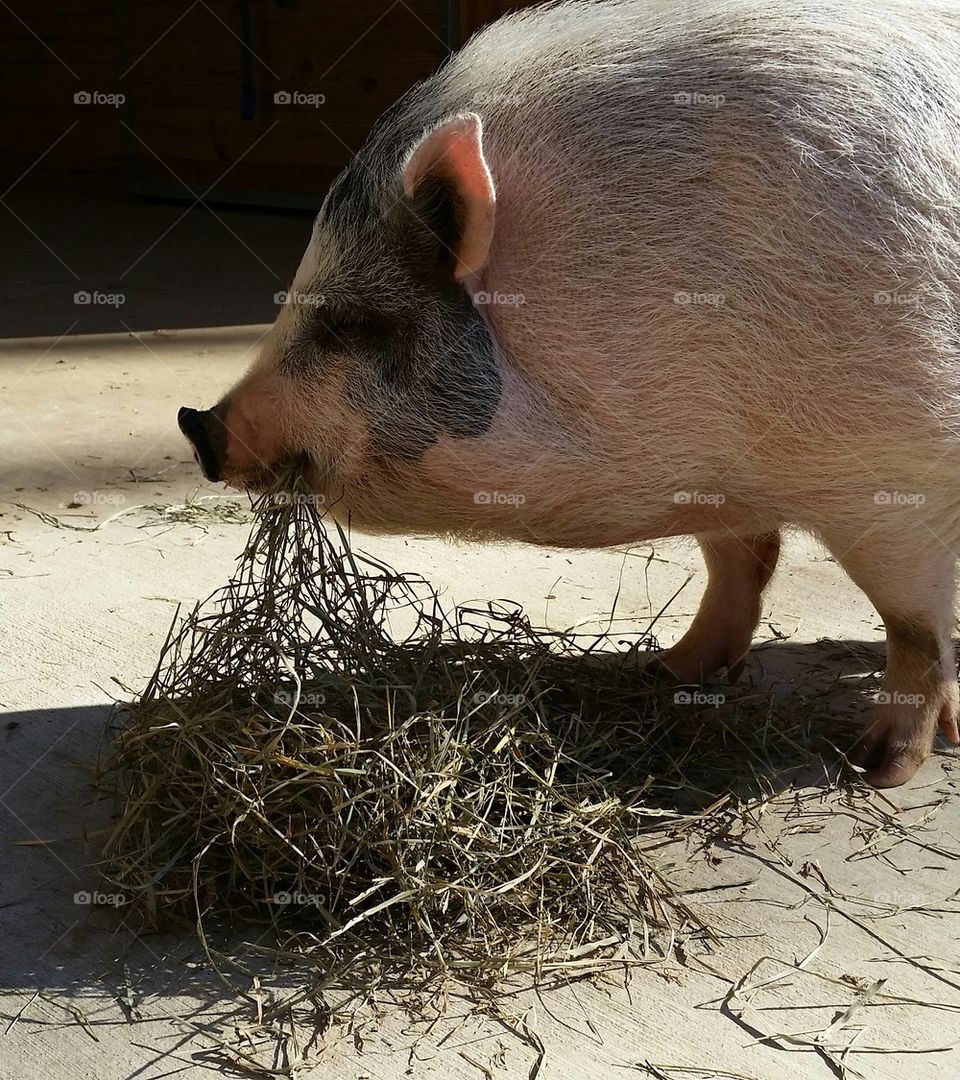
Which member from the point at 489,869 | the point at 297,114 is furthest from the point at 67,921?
the point at 297,114

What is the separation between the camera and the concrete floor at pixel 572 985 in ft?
6.09

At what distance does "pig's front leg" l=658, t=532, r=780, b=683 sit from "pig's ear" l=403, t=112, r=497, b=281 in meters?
0.93

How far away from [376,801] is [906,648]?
3.54 ft

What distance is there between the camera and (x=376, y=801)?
2156mm

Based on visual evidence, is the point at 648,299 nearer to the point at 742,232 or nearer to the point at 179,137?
the point at 742,232

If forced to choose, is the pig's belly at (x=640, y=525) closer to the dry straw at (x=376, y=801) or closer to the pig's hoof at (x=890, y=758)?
the dry straw at (x=376, y=801)

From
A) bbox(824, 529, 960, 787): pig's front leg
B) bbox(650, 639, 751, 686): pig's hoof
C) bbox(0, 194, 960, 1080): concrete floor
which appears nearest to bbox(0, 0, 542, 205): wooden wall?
bbox(0, 194, 960, 1080): concrete floor

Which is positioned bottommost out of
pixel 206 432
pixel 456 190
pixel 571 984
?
pixel 571 984

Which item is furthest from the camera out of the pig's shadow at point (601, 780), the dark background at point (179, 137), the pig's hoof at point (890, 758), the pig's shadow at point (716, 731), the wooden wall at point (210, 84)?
the wooden wall at point (210, 84)

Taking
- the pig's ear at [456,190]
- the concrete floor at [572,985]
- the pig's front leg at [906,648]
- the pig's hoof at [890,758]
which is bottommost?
the concrete floor at [572,985]

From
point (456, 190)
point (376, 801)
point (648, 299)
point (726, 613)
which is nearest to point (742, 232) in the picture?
→ point (648, 299)

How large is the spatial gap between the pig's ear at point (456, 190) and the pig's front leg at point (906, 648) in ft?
2.76

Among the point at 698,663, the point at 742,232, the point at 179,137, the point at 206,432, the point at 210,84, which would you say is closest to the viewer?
the point at 742,232

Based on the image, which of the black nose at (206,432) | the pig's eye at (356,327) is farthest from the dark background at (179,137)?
the pig's eye at (356,327)
